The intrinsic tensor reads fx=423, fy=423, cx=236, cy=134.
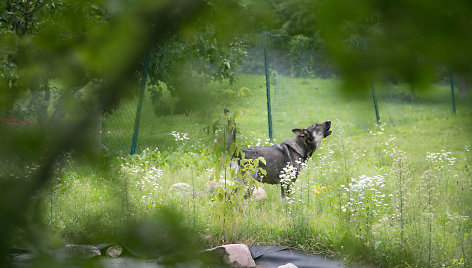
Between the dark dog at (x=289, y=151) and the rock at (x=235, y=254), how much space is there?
1164 millimetres

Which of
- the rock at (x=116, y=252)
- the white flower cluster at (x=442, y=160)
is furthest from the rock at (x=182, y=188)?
the rock at (x=116, y=252)

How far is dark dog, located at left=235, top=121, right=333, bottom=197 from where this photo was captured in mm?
4770

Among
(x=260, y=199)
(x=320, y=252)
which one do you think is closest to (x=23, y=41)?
(x=320, y=252)

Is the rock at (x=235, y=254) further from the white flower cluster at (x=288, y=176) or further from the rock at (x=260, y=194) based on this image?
the rock at (x=260, y=194)

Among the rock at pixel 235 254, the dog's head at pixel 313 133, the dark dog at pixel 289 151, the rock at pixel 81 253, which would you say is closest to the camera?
the rock at pixel 81 253

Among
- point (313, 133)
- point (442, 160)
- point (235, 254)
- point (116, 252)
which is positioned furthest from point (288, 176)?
point (116, 252)

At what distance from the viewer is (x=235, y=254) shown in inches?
142

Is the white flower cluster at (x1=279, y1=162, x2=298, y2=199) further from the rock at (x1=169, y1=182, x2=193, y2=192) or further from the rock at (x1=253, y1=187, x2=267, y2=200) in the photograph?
the rock at (x1=169, y1=182, x2=193, y2=192)

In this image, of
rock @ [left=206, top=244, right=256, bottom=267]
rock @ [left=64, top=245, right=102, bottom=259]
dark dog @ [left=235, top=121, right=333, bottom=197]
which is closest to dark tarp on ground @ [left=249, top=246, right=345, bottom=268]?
rock @ [left=206, top=244, right=256, bottom=267]

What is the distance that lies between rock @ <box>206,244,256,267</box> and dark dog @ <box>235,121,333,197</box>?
116cm

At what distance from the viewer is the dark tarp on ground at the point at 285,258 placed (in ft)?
12.0

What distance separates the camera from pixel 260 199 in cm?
501

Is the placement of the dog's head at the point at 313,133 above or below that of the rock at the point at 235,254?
above

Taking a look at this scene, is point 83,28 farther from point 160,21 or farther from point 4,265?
point 4,265
